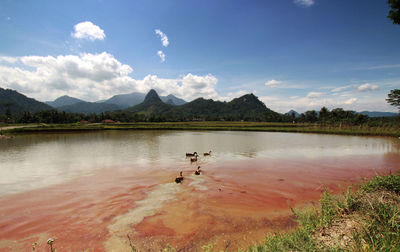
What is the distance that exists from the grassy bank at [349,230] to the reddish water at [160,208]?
1311 mm

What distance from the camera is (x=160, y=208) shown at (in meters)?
6.97

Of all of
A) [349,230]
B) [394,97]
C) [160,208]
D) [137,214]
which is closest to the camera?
[349,230]

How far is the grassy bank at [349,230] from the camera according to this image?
316 centimetres

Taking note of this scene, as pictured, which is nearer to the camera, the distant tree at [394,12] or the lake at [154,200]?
the lake at [154,200]

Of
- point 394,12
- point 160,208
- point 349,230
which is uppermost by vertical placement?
point 394,12

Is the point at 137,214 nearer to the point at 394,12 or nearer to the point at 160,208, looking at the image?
the point at 160,208

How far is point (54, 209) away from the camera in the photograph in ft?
23.0

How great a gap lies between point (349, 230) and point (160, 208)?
5.65 m

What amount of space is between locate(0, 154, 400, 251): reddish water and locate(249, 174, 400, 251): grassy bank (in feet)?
4.30

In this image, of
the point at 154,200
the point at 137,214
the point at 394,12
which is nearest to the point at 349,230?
the point at 137,214

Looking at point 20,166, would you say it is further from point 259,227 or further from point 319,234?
point 319,234

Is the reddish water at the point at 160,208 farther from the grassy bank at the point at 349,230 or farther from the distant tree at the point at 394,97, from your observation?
the distant tree at the point at 394,97

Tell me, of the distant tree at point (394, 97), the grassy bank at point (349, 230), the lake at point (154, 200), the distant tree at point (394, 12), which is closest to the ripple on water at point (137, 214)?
the lake at point (154, 200)

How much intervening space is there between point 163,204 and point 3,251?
4438 millimetres
